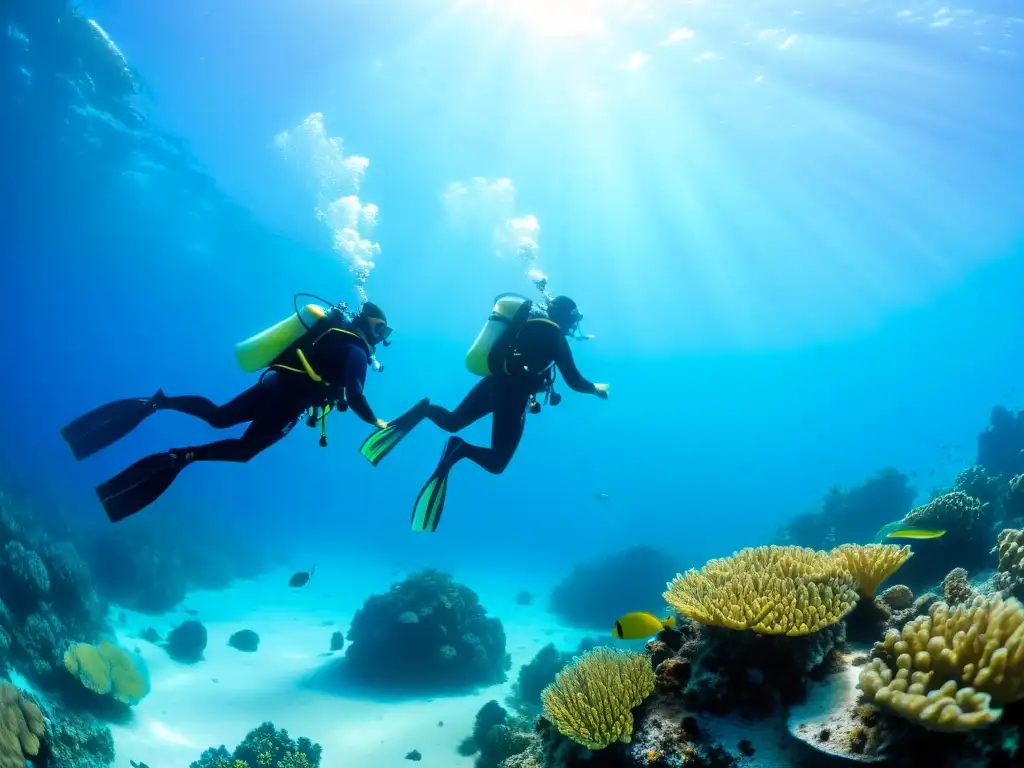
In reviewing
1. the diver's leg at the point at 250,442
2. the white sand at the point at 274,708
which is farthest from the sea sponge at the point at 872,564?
the white sand at the point at 274,708

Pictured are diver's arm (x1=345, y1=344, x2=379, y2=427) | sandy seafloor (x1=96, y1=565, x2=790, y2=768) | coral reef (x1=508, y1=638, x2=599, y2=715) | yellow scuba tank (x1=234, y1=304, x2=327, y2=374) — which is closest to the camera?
diver's arm (x1=345, y1=344, x2=379, y2=427)

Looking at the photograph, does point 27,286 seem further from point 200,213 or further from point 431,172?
point 431,172

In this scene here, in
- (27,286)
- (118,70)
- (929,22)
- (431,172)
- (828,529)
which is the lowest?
(828,529)

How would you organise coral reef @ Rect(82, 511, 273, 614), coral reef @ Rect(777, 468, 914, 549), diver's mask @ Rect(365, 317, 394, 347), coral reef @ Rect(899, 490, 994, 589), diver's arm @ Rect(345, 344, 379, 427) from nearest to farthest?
diver's arm @ Rect(345, 344, 379, 427)
diver's mask @ Rect(365, 317, 394, 347)
coral reef @ Rect(899, 490, 994, 589)
coral reef @ Rect(82, 511, 273, 614)
coral reef @ Rect(777, 468, 914, 549)

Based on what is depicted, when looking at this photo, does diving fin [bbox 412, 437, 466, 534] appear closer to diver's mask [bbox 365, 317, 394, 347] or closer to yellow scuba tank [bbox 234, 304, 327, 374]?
→ diver's mask [bbox 365, 317, 394, 347]

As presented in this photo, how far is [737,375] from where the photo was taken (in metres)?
94.6

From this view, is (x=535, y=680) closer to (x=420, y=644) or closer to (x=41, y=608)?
(x=420, y=644)

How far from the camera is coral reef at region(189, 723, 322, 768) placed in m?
9.11


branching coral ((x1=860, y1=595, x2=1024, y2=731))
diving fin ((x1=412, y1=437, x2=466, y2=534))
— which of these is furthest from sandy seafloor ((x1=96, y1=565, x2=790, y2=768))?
diving fin ((x1=412, y1=437, x2=466, y2=534))

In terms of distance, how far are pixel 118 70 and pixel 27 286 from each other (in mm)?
44318

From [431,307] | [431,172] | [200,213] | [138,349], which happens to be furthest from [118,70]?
[138,349]

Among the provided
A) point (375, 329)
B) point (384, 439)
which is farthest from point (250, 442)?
point (384, 439)

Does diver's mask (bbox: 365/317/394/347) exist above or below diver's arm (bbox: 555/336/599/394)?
below

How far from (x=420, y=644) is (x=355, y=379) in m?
11.9
